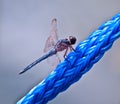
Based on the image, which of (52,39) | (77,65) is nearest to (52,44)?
(52,39)

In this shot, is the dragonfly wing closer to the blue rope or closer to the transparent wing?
the transparent wing

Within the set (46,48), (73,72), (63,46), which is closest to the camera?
(73,72)

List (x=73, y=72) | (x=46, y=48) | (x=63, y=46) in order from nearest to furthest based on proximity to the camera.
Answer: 1. (x=73, y=72)
2. (x=63, y=46)
3. (x=46, y=48)

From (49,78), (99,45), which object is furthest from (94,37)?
(49,78)

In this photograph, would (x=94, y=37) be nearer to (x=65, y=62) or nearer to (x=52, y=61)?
(x=65, y=62)

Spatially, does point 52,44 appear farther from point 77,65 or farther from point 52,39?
point 77,65

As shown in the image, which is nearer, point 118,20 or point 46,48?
point 118,20

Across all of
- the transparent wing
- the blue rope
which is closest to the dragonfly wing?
the transparent wing

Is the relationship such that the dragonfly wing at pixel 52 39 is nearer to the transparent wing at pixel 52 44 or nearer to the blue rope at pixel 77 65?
the transparent wing at pixel 52 44
